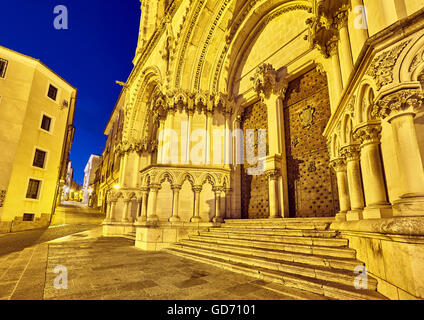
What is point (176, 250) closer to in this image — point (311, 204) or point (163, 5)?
point (311, 204)

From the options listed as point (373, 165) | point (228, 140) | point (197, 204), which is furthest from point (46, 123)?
point (373, 165)

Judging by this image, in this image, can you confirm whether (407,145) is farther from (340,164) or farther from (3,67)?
(3,67)

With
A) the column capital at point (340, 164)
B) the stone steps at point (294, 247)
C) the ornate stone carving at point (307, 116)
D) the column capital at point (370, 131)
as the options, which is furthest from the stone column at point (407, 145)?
the ornate stone carving at point (307, 116)

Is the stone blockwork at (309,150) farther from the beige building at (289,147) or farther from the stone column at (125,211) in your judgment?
the stone column at (125,211)

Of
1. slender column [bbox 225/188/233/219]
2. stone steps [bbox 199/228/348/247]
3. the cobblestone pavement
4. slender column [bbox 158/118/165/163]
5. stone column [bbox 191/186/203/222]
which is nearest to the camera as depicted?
the cobblestone pavement

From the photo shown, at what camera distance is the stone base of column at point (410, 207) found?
219cm

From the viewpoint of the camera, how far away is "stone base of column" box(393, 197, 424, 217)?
2.19m

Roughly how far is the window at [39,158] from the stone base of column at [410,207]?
21913mm

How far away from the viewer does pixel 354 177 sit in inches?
148

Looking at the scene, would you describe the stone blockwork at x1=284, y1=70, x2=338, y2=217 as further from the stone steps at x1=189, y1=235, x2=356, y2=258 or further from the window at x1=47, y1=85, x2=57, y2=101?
the window at x1=47, y1=85, x2=57, y2=101

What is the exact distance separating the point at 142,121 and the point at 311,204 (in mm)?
13486

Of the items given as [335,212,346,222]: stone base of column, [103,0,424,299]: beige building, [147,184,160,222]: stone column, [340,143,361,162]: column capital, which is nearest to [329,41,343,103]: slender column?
[103,0,424,299]: beige building
